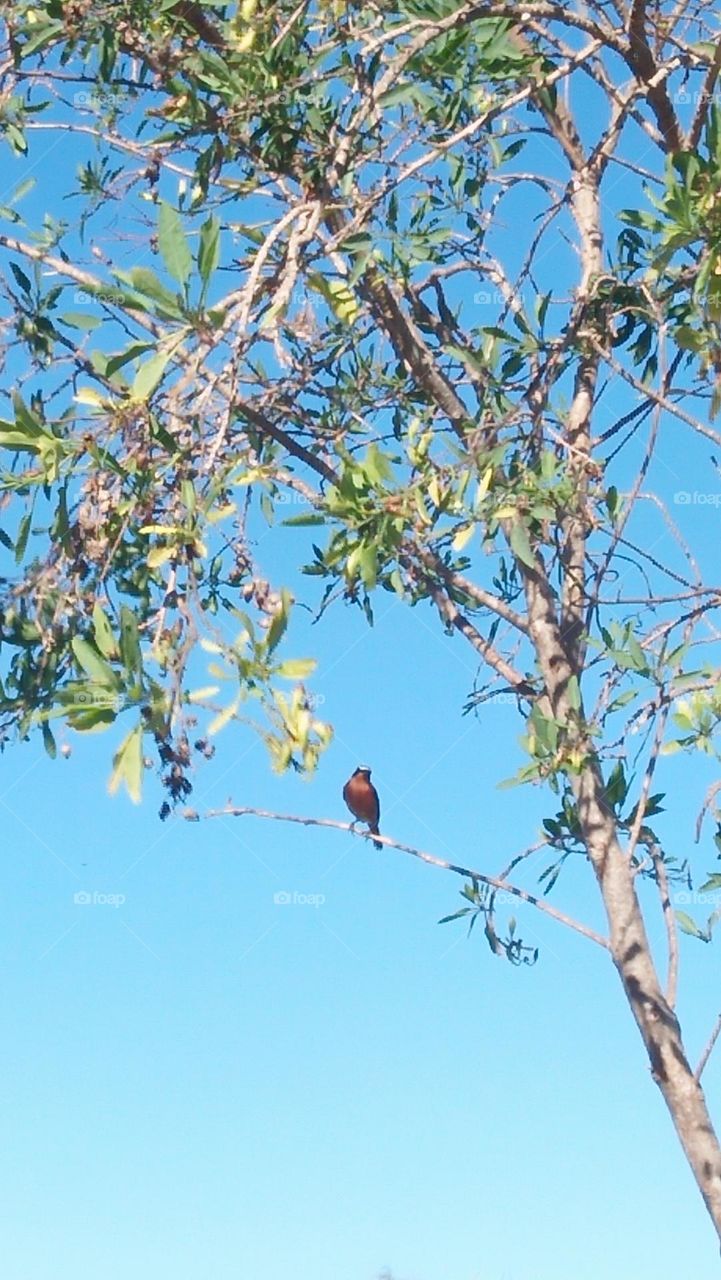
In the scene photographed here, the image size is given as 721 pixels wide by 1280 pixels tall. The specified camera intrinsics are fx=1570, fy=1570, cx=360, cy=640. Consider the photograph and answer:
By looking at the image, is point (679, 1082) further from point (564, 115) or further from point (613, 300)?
point (564, 115)

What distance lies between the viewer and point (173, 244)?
220 centimetres

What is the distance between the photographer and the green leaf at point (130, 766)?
2082 mm

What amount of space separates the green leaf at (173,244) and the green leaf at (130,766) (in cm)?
66

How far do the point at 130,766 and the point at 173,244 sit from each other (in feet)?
2.40

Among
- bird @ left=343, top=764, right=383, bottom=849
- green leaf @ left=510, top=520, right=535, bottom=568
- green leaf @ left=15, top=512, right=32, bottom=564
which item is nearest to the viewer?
green leaf @ left=15, top=512, right=32, bottom=564

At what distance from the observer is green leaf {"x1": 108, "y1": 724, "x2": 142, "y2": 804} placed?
208cm

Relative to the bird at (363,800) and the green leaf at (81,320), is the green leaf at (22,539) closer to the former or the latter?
the green leaf at (81,320)

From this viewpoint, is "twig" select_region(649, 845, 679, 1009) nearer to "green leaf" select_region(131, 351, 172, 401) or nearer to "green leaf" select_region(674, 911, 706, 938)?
"green leaf" select_region(674, 911, 706, 938)

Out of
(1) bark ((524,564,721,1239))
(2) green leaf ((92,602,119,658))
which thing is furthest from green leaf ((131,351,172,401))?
(1) bark ((524,564,721,1239))

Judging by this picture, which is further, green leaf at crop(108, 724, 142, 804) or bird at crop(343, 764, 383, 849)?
bird at crop(343, 764, 383, 849)

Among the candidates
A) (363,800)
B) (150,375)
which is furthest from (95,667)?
(363,800)

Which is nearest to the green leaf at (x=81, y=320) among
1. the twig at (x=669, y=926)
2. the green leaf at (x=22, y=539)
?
the green leaf at (x=22, y=539)

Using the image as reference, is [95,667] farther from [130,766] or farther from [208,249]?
[208,249]

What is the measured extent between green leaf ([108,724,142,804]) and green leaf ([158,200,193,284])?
0.66 meters
